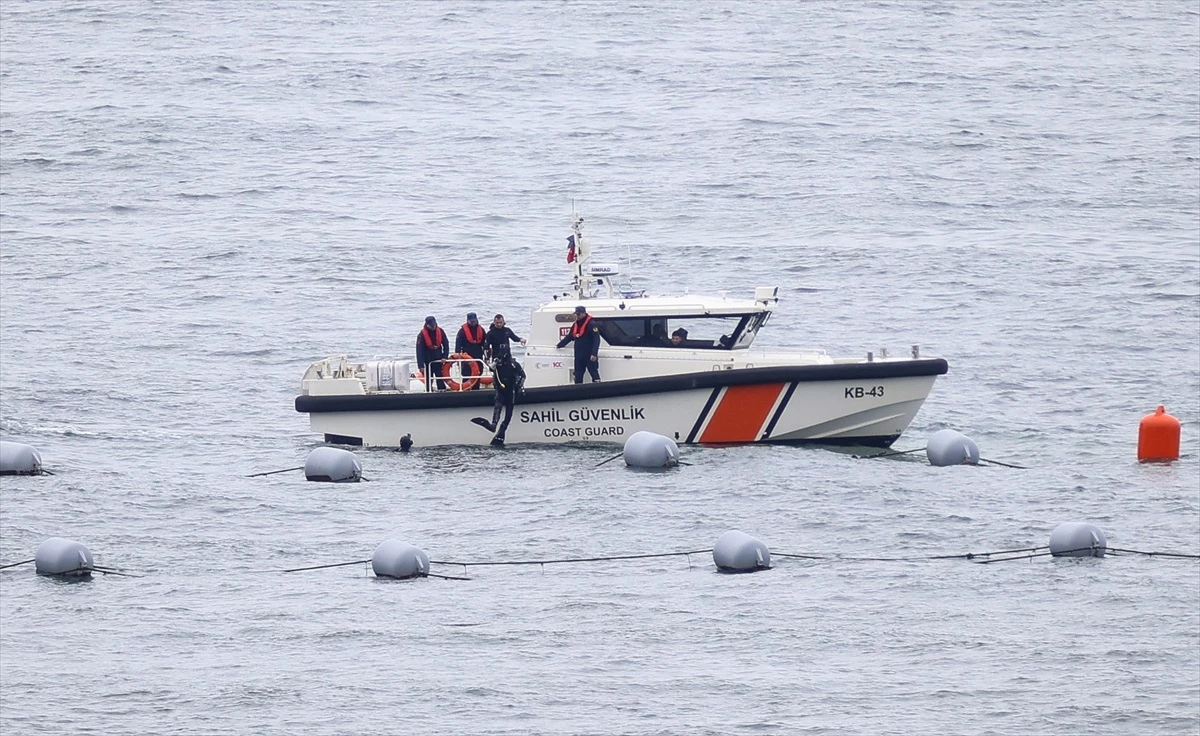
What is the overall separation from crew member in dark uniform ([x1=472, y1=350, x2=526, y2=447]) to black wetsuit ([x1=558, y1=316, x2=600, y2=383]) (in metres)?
0.66

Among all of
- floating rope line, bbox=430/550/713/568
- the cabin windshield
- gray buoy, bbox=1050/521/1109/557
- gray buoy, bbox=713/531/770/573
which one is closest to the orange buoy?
gray buoy, bbox=1050/521/1109/557

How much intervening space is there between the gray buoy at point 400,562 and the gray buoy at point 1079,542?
571cm

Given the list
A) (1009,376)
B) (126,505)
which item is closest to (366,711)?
(126,505)

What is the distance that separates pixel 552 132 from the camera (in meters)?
44.7

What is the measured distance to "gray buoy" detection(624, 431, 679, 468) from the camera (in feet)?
68.4

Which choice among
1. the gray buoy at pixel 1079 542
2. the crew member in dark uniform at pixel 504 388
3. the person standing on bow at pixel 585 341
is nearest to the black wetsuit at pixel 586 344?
the person standing on bow at pixel 585 341

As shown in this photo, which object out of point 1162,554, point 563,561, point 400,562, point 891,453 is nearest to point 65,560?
point 400,562

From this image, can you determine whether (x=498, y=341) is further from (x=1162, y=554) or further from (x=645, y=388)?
(x=1162, y=554)

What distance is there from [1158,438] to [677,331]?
5.44 m

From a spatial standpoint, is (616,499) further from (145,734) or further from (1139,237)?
(1139,237)

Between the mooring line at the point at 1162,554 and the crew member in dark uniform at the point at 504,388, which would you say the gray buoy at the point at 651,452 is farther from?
the mooring line at the point at 1162,554

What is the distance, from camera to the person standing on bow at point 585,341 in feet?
71.1

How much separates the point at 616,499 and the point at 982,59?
34.0 meters

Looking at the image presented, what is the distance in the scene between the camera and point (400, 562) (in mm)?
17500
